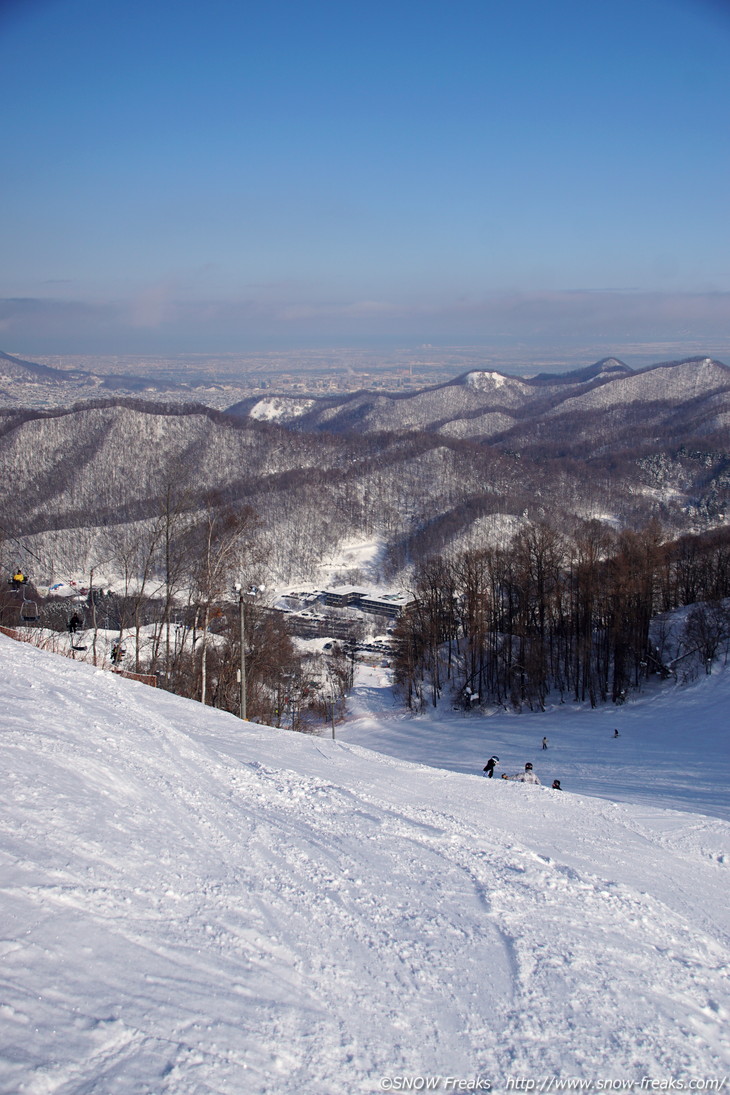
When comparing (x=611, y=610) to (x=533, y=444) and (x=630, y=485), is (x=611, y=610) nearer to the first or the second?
(x=630, y=485)

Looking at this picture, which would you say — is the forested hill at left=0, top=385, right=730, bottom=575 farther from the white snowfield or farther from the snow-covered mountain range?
the white snowfield

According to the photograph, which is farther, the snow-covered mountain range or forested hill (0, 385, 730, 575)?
forested hill (0, 385, 730, 575)

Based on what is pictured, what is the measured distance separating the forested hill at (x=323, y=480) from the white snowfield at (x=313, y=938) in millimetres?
81253

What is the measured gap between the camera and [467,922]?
5883 mm

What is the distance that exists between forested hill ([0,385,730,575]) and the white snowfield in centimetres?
8125

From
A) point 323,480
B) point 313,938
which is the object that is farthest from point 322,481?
point 313,938

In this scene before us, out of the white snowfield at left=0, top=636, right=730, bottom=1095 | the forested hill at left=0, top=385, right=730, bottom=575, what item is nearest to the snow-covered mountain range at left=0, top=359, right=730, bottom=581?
the forested hill at left=0, top=385, right=730, bottom=575

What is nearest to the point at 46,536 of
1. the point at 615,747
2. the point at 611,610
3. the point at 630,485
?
the point at 611,610

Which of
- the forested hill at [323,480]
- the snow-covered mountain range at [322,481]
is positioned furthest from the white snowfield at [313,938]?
the forested hill at [323,480]

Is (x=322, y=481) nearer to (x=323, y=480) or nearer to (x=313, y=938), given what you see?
(x=323, y=480)

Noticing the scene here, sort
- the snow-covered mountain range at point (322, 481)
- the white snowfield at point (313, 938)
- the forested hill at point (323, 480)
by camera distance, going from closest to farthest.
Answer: the white snowfield at point (313, 938), the snow-covered mountain range at point (322, 481), the forested hill at point (323, 480)

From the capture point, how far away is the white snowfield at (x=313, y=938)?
12.9ft

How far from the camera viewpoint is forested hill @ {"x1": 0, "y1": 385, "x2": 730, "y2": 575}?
3903 inches

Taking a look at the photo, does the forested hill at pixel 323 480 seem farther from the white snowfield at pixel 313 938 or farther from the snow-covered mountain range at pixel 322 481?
the white snowfield at pixel 313 938
